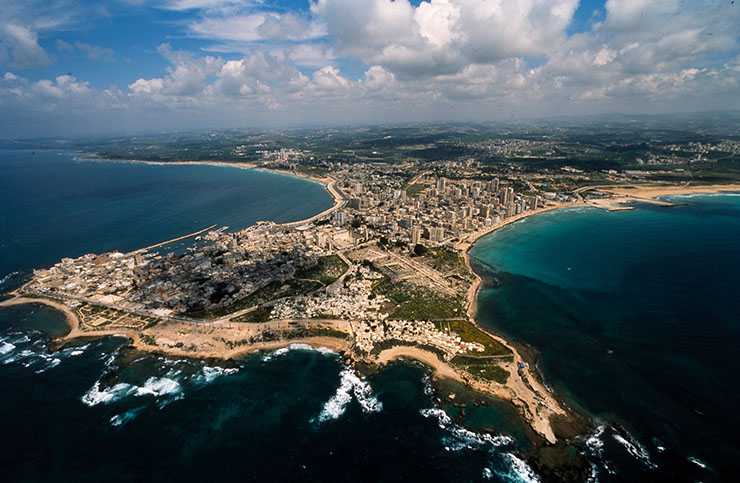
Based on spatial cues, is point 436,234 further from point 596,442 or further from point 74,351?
point 74,351

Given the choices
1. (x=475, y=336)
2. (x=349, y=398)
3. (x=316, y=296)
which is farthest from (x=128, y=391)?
(x=475, y=336)

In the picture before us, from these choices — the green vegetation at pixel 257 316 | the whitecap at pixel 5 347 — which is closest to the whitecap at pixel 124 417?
the green vegetation at pixel 257 316

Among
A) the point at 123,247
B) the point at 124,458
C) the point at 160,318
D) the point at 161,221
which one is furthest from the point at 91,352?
the point at 161,221

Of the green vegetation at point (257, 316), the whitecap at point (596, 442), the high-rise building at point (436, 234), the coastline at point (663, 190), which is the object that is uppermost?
the coastline at point (663, 190)

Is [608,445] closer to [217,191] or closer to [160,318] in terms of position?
[160,318]

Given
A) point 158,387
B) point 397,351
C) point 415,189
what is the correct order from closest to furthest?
1. point 158,387
2. point 397,351
3. point 415,189

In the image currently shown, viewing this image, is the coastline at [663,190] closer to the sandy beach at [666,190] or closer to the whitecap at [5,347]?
the sandy beach at [666,190]

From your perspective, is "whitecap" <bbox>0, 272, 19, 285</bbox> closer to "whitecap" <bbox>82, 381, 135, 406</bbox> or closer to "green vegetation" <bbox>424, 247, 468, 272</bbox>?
"whitecap" <bbox>82, 381, 135, 406</bbox>
